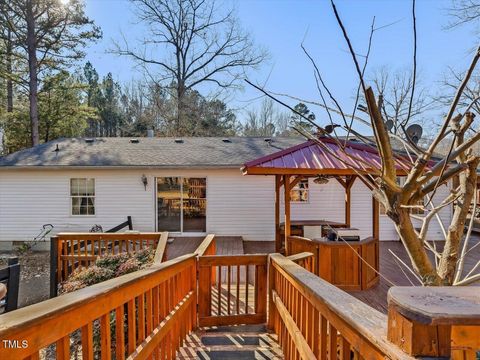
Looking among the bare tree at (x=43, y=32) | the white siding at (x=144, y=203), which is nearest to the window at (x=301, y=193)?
the white siding at (x=144, y=203)

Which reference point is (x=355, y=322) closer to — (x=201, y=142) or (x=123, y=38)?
(x=201, y=142)

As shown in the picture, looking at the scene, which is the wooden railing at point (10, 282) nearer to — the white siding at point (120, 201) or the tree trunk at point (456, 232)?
the tree trunk at point (456, 232)

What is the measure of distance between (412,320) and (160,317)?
2222 mm

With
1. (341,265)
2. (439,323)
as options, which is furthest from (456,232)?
(341,265)

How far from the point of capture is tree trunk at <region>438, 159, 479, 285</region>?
5.68 ft

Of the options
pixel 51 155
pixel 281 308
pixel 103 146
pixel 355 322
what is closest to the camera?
pixel 355 322

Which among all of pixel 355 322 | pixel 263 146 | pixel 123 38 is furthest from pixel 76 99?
pixel 355 322

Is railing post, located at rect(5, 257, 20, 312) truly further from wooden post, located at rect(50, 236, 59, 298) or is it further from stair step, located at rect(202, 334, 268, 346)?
stair step, located at rect(202, 334, 268, 346)

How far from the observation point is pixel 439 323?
0.68m

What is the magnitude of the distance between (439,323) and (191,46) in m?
23.2

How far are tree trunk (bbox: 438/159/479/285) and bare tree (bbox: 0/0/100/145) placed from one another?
65.2 ft

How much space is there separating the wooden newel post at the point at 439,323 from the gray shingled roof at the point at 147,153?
912cm

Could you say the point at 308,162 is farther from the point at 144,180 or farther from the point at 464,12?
the point at 464,12

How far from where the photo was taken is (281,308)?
3016mm
